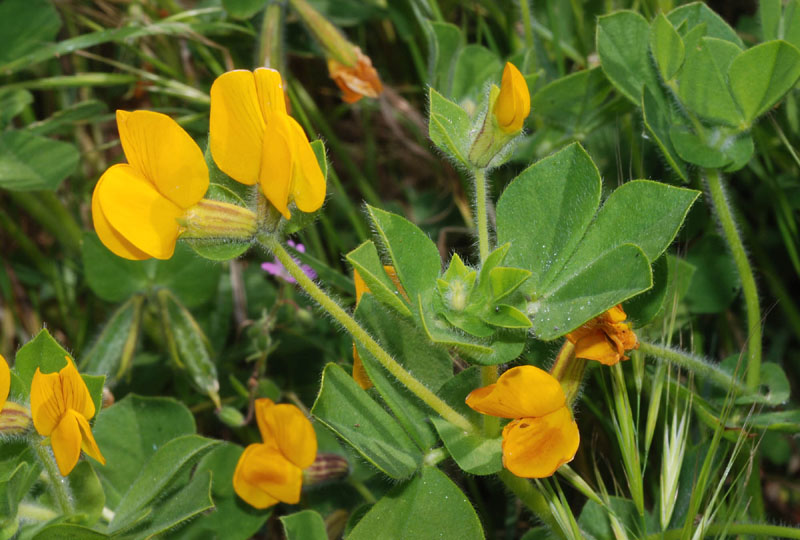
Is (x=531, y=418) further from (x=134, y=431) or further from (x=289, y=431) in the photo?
(x=134, y=431)

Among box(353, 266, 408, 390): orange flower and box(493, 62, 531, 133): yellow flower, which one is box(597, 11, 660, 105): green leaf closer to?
box(493, 62, 531, 133): yellow flower

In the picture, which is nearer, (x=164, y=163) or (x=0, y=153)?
(x=164, y=163)

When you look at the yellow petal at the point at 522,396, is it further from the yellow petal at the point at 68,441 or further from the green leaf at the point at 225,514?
the green leaf at the point at 225,514

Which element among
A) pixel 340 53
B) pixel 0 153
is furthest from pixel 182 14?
pixel 0 153

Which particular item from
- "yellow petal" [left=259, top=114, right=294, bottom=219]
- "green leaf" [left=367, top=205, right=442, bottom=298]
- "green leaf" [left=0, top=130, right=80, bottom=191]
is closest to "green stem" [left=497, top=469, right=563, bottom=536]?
"green leaf" [left=367, top=205, right=442, bottom=298]

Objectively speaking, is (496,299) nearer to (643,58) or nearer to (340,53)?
(643,58)

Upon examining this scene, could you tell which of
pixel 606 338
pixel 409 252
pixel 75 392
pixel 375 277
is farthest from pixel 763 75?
pixel 75 392

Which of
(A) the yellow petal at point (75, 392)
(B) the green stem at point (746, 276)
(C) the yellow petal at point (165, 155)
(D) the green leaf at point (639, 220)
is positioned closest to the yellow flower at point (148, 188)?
(C) the yellow petal at point (165, 155)
